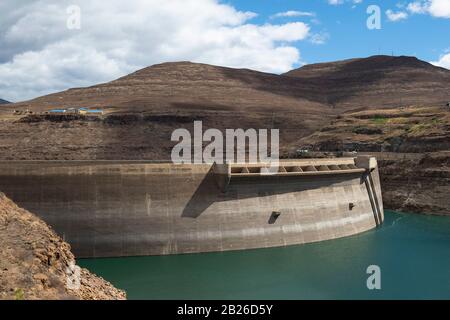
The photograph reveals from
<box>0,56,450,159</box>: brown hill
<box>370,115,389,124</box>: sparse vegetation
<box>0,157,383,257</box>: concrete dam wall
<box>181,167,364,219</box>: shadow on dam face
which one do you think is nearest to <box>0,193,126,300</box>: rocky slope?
<box>0,157,383,257</box>: concrete dam wall

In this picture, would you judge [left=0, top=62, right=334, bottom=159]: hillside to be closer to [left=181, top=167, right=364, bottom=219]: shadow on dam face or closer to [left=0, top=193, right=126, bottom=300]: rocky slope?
[left=181, top=167, right=364, bottom=219]: shadow on dam face

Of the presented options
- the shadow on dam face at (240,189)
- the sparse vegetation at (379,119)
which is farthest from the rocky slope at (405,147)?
the shadow on dam face at (240,189)

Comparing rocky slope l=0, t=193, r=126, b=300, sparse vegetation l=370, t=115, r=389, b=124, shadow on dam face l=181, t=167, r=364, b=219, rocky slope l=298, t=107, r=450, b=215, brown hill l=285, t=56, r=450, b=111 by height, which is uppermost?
brown hill l=285, t=56, r=450, b=111

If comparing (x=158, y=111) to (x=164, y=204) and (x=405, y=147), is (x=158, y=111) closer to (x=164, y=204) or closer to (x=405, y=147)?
(x=405, y=147)

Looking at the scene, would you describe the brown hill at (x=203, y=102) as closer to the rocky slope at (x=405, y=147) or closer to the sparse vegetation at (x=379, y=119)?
the rocky slope at (x=405, y=147)

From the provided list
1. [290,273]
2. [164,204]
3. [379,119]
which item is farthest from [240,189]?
[379,119]

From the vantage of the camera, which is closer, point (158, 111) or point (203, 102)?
point (158, 111)
